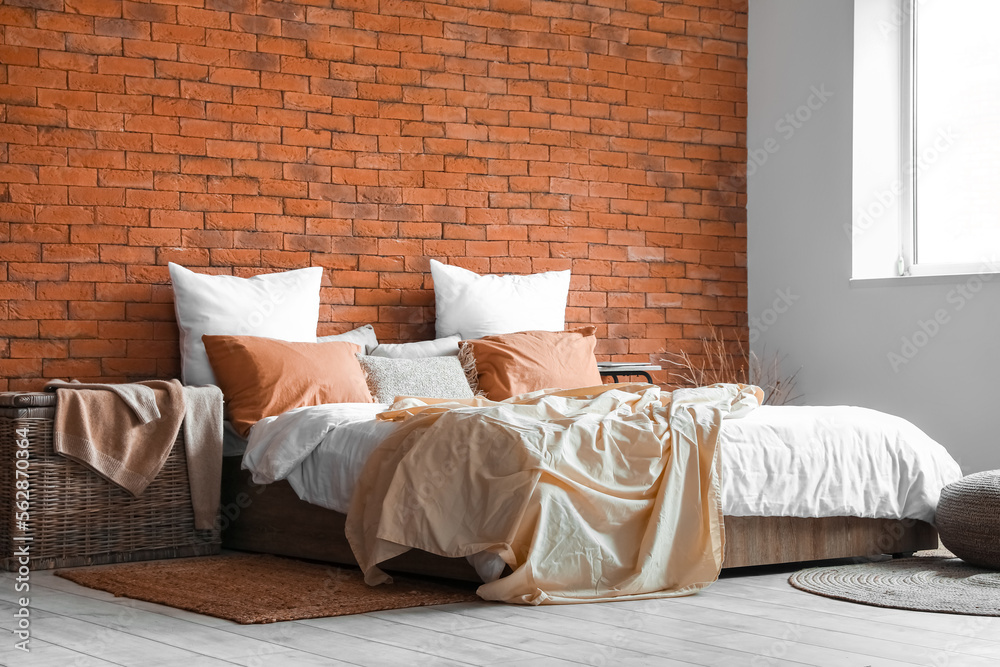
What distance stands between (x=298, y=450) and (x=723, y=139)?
12.5ft

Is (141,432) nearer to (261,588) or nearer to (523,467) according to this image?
(261,588)

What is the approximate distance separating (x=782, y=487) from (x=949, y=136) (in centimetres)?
297

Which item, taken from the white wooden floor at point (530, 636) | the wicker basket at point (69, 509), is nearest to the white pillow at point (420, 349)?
the wicker basket at point (69, 509)

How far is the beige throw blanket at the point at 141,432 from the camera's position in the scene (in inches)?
165

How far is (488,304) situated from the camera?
18.5ft

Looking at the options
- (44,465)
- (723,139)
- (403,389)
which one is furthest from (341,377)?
(723,139)

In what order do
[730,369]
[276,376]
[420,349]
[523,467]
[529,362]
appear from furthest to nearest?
1. [730,369]
2. [420,349]
3. [529,362]
4. [276,376]
5. [523,467]

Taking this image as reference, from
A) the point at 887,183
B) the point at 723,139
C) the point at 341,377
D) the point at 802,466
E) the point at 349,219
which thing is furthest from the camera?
the point at 723,139

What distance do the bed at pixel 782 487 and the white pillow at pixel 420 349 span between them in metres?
1.00

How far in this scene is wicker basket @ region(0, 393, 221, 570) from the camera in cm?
413

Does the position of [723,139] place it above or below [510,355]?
above

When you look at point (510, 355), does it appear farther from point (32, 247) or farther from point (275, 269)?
point (32, 247)

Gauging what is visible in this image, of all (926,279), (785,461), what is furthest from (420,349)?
(926,279)

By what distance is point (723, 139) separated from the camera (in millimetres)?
6906
